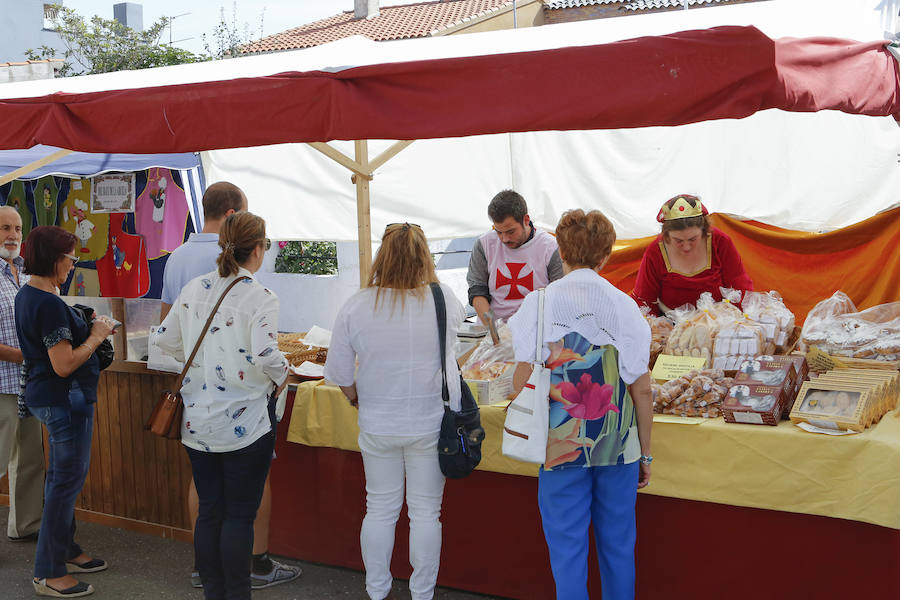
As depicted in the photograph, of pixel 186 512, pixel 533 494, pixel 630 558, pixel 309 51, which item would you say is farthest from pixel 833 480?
pixel 309 51

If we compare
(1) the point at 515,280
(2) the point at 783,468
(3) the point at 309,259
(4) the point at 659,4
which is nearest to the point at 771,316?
(2) the point at 783,468

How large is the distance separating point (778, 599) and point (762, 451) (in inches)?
22.0

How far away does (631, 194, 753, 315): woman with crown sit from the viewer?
12.7ft

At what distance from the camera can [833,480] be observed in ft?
8.93

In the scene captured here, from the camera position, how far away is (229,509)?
305 cm

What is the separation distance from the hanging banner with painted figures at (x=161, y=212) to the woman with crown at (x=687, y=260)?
3.93 metres

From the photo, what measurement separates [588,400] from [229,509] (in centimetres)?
142

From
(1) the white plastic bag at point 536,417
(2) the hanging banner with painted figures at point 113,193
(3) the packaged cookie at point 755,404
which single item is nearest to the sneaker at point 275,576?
(1) the white plastic bag at point 536,417

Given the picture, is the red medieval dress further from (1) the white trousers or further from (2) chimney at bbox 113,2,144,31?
(2) chimney at bbox 113,2,144,31

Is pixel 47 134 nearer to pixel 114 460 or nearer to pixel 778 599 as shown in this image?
pixel 114 460

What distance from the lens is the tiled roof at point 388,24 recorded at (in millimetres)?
21250

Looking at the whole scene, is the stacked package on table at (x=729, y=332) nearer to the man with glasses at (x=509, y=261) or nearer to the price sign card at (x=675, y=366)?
the price sign card at (x=675, y=366)

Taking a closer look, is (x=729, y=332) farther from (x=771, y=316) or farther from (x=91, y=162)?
(x=91, y=162)

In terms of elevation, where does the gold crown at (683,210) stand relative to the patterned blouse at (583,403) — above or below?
above
